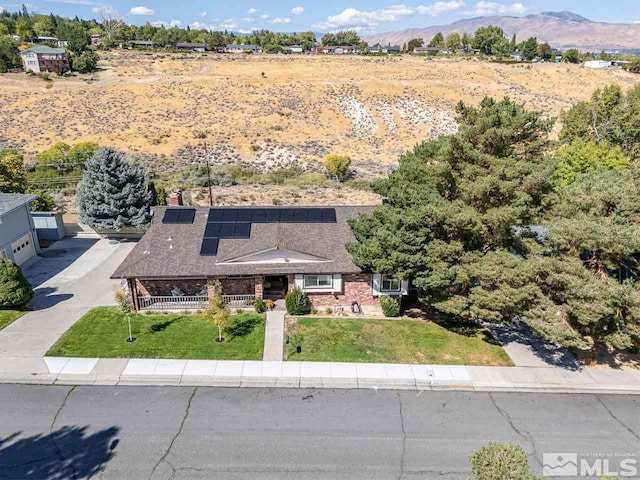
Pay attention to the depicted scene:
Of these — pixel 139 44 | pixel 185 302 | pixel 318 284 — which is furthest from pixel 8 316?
pixel 139 44

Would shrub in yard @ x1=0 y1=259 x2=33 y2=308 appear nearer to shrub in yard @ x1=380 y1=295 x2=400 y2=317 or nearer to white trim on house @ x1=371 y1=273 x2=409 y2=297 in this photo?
white trim on house @ x1=371 y1=273 x2=409 y2=297

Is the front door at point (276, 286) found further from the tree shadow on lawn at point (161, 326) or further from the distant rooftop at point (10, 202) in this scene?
the distant rooftop at point (10, 202)

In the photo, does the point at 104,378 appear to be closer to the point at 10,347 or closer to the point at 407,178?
the point at 10,347

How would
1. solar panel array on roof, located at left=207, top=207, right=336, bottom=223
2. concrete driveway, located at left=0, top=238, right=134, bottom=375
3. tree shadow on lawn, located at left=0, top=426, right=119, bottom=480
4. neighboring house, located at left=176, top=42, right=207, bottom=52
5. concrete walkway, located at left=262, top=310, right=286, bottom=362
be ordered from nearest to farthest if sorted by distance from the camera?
1. tree shadow on lawn, located at left=0, top=426, right=119, bottom=480
2. concrete driveway, located at left=0, top=238, right=134, bottom=375
3. concrete walkway, located at left=262, top=310, right=286, bottom=362
4. solar panel array on roof, located at left=207, top=207, right=336, bottom=223
5. neighboring house, located at left=176, top=42, right=207, bottom=52

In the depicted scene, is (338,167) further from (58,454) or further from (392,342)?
(58,454)

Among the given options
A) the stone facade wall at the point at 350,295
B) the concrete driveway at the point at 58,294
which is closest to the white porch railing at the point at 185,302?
the concrete driveway at the point at 58,294

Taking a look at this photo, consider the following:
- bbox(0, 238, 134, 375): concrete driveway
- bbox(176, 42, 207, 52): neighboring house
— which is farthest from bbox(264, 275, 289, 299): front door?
bbox(176, 42, 207, 52): neighboring house
